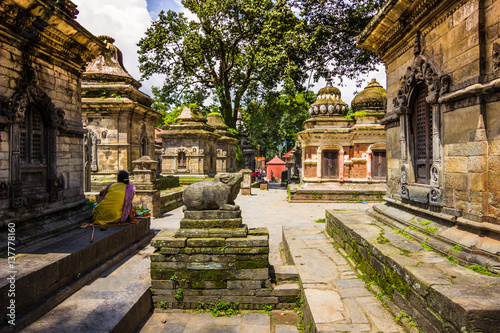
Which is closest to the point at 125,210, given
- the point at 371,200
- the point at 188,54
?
the point at 371,200

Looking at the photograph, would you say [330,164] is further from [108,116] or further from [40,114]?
[40,114]

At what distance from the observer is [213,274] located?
4.44 meters

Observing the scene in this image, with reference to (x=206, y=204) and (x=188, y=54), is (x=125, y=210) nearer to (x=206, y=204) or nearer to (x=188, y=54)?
(x=206, y=204)

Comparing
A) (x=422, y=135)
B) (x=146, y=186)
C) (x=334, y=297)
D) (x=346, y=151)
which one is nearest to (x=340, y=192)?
(x=346, y=151)

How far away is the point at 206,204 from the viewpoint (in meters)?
4.76

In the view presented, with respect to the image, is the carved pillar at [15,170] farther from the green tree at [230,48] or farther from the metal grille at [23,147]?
the green tree at [230,48]

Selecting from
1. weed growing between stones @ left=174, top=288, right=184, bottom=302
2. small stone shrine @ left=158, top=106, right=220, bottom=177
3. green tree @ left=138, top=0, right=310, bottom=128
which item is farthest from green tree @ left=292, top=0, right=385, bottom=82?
weed growing between stones @ left=174, top=288, right=184, bottom=302

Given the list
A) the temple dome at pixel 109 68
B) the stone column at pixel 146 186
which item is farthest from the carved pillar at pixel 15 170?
the temple dome at pixel 109 68

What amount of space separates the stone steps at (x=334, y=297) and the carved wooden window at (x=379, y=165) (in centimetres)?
997

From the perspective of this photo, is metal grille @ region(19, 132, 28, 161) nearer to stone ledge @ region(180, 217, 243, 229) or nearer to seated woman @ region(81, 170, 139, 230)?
seated woman @ region(81, 170, 139, 230)

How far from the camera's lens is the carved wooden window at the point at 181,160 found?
18.4 metres

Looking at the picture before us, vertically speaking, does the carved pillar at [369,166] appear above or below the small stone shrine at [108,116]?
below

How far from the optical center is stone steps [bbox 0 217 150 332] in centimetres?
333

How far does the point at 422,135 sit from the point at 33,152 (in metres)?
7.09
